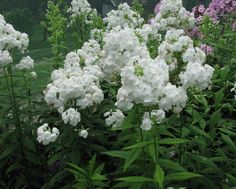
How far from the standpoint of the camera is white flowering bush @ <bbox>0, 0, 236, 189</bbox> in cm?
351

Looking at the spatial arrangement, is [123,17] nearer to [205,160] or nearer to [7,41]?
[7,41]

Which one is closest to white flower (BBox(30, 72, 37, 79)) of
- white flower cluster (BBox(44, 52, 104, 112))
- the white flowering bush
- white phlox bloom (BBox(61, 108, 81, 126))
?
the white flowering bush

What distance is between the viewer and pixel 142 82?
335 centimetres

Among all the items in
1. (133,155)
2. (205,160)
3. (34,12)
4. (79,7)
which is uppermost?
(34,12)

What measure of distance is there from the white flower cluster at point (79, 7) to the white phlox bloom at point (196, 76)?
3808 mm

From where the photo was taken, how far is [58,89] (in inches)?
164

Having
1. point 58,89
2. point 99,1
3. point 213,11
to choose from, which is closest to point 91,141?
point 58,89

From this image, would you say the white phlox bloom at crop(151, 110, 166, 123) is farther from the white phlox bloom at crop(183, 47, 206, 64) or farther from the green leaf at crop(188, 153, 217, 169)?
the green leaf at crop(188, 153, 217, 169)

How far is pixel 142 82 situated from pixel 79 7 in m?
4.17

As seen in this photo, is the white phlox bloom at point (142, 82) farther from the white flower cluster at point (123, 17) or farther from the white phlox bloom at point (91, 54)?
the white flower cluster at point (123, 17)

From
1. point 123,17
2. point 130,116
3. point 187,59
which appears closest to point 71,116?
point 130,116

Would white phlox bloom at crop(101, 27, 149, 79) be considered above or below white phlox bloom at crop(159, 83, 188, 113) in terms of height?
above

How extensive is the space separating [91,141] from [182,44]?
48.0 inches

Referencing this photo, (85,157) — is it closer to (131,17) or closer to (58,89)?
(58,89)
